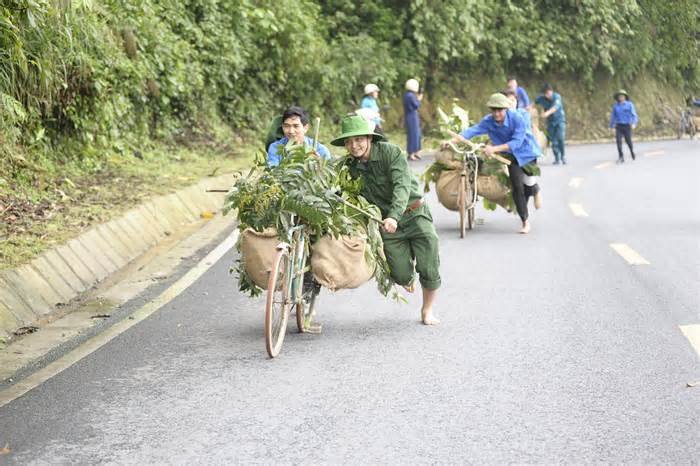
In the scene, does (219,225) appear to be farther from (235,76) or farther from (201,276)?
(235,76)

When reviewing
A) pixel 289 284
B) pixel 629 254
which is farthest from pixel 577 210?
pixel 289 284

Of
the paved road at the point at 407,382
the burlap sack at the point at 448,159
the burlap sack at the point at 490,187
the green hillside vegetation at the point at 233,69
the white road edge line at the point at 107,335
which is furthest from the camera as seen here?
the burlap sack at the point at 490,187

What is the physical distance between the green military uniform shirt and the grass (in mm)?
2860

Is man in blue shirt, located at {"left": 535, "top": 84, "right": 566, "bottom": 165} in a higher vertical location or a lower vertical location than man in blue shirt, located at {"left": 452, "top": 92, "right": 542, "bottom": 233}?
lower

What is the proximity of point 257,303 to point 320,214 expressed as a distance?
1.91m

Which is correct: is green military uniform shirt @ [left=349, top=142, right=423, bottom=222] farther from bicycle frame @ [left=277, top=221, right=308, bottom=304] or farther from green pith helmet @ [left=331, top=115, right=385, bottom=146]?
bicycle frame @ [left=277, top=221, right=308, bottom=304]

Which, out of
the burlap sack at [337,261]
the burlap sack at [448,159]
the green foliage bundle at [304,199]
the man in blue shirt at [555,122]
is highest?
the green foliage bundle at [304,199]

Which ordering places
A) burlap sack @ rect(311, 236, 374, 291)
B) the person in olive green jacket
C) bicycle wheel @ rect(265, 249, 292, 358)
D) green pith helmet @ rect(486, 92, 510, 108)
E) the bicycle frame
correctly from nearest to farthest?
bicycle wheel @ rect(265, 249, 292, 358)
the bicycle frame
burlap sack @ rect(311, 236, 374, 291)
the person in olive green jacket
green pith helmet @ rect(486, 92, 510, 108)

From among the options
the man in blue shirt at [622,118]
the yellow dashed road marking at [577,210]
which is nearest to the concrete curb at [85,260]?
the yellow dashed road marking at [577,210]

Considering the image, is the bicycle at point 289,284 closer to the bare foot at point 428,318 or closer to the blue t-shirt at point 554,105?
the bare foot at point 428,318

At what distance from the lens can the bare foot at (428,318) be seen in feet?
27.6

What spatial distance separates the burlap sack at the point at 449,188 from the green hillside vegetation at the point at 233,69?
3.47 meters

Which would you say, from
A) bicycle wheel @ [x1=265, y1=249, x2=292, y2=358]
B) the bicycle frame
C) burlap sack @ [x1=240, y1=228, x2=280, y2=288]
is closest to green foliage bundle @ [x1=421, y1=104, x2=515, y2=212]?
the bicycle frame

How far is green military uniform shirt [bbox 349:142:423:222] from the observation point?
8125 mm
